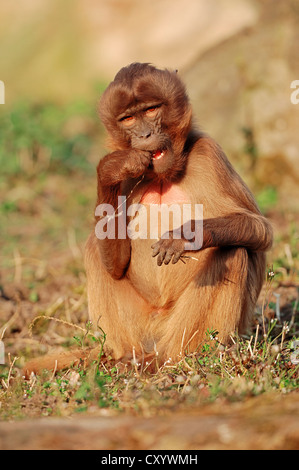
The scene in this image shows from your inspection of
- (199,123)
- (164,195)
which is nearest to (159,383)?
(164,195)

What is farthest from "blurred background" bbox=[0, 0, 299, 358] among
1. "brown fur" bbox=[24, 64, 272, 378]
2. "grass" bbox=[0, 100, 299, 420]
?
"brown fur" bbox=[24, 64, 272, 378]

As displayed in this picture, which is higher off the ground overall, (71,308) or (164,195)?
(164,195)

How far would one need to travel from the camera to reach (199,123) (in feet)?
23.2

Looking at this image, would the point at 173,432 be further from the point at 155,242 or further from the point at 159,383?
the point at 155,242

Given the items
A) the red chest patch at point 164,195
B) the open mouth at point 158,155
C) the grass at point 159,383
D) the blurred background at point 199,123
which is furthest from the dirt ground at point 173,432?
the blurred background at point 199,123

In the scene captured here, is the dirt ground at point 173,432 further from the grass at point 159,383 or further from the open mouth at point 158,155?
the open mouth at point 158,155

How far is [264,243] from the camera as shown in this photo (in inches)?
182

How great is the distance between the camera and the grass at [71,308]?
3717mm

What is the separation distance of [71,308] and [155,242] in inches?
78.9

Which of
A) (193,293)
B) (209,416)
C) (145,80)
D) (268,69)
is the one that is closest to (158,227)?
(193,293)

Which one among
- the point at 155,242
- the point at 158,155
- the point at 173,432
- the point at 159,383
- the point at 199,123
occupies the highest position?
the point at 199,123

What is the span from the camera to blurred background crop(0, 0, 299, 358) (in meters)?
7.16

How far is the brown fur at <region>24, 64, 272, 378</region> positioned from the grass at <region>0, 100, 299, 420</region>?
0.18 m
